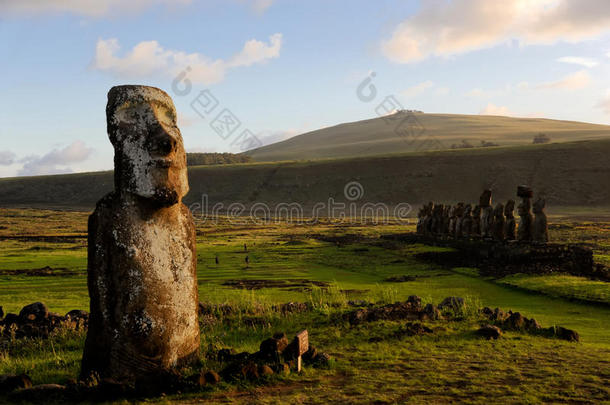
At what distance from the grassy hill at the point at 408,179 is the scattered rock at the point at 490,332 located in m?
76.0

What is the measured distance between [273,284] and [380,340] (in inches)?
350

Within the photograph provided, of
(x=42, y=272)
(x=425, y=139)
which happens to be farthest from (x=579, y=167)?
(x=42, y=272)

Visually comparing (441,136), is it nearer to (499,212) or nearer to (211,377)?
(499,212)

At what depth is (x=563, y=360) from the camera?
336 inches

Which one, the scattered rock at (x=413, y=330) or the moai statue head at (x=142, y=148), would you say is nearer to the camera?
the moai statue head at (x=142, y=148)

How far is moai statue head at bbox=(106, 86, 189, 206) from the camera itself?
24.3ft

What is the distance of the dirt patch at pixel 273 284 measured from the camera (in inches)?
709

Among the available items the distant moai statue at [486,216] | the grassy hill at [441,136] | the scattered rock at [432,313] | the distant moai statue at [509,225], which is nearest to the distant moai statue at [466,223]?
the distant moai statue at [486,216]

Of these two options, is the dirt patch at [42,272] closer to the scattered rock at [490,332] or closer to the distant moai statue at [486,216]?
the scattered rock at [490,332]

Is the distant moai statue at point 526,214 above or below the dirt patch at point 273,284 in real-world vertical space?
above

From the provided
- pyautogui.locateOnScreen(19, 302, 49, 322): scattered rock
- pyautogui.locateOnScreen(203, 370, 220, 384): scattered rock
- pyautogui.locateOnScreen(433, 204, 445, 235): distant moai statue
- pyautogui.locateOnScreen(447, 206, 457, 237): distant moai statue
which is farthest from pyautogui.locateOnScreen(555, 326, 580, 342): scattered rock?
pyautogui.locateOnScreen(433, 204, 445, 235): distant moai statue

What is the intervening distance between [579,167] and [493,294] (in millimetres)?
83579

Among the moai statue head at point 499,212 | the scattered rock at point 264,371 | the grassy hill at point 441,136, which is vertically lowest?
the scattered rock at point 264,371

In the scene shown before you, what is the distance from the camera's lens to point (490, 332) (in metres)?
10.1
